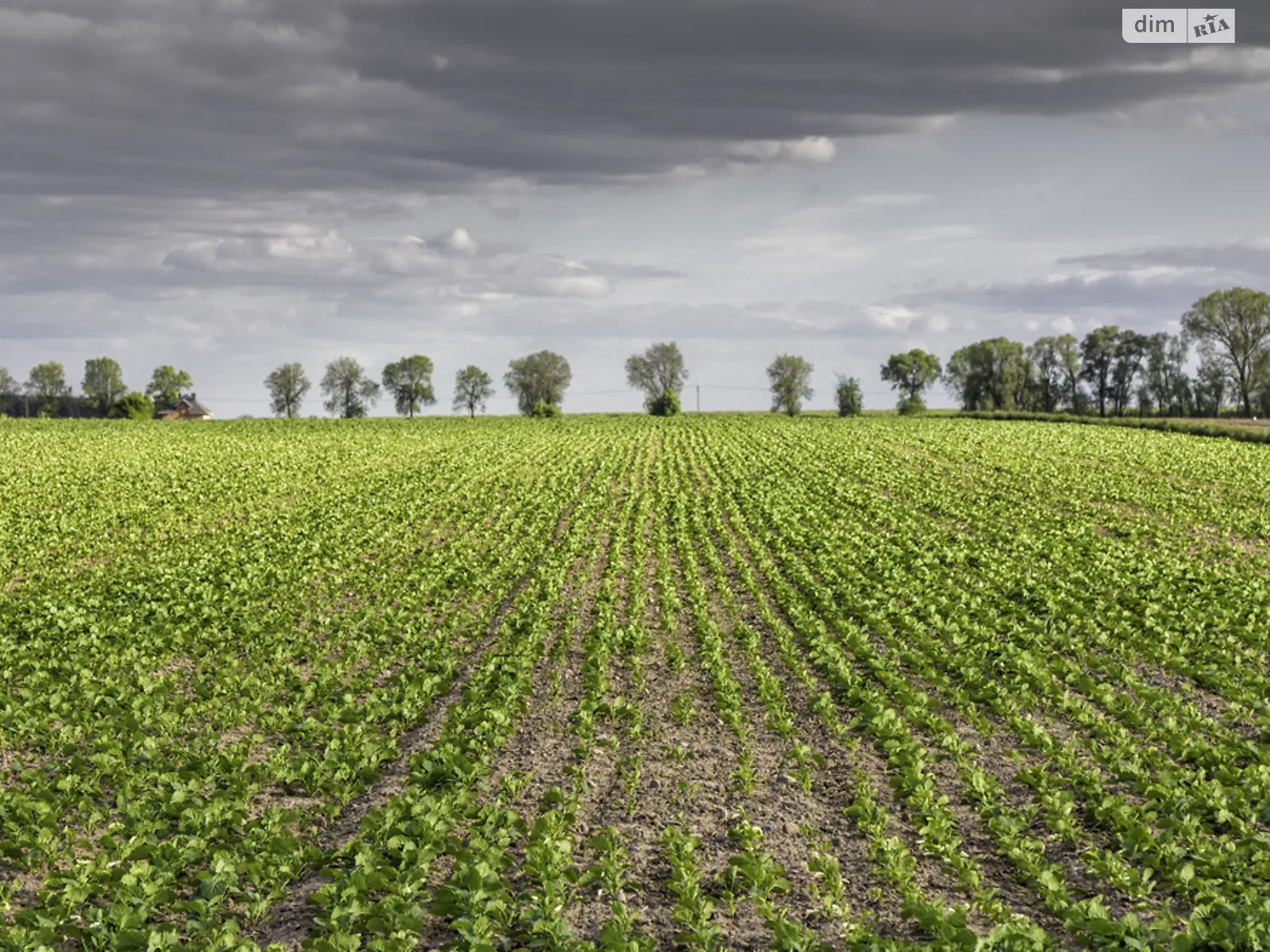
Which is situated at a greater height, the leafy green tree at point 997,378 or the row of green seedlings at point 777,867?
the leafy green tree at point 997,378

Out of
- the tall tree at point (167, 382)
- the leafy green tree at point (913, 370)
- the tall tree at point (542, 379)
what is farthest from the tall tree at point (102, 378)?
the leafy green tree at point (913, 370)

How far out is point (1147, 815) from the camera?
921 centimetres

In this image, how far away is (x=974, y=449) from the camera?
55844mm

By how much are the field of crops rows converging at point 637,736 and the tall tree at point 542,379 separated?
135 meters

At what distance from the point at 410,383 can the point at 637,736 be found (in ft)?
544

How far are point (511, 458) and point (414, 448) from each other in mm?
11053

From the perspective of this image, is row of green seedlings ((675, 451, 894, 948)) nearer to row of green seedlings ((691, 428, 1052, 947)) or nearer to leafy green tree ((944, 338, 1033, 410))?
row of green seedlings ((691, 428, 1052, 947))

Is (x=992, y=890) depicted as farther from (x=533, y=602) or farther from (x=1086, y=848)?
(x=533, y=602)

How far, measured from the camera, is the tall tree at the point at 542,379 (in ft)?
536

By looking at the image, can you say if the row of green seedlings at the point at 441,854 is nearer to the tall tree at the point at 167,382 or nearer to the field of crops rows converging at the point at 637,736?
the field of crops rows converging at the point at 637,736

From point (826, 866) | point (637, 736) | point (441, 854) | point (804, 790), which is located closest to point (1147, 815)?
point (804, 790)

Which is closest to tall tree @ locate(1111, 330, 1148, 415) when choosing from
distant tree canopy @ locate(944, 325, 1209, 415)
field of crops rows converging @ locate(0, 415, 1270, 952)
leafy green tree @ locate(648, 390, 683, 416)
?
distant tree canopy @ locate(944, 325, 1209, 415)

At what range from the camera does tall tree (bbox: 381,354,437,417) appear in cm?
17112

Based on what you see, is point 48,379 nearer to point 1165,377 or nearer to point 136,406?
point 136,406
